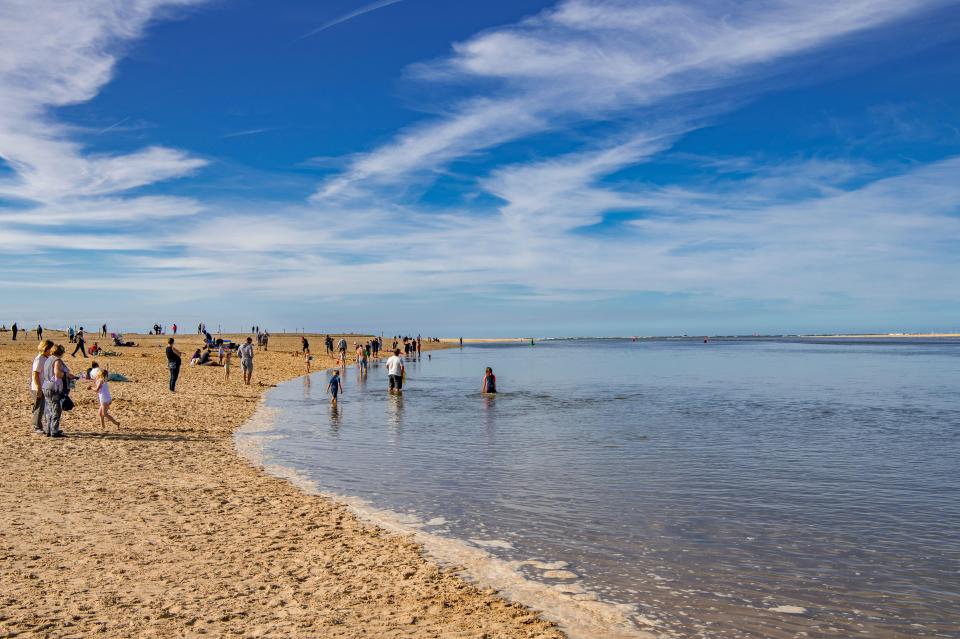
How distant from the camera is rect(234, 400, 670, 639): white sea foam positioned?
20.5ft

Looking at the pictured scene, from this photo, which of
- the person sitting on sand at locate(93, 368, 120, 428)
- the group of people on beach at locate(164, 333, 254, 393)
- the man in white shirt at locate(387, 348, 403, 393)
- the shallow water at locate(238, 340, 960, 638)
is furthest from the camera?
the man in white shirt at locate(387, 348, 403, 393)

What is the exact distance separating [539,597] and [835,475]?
353 inches

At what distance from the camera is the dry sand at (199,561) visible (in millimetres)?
5977

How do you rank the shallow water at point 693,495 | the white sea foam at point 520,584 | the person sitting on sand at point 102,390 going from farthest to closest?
the person sitting on sand at point 102,390 < the shallow water at point 693,495 < the white sea foam at point 520,584

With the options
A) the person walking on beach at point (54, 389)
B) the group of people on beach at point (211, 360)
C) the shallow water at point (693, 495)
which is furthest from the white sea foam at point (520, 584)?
the group of people on beach at point (211, 360)

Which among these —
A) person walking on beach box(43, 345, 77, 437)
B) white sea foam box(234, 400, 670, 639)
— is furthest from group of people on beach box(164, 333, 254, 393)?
white sea foam box(234, 400, 670, 639)

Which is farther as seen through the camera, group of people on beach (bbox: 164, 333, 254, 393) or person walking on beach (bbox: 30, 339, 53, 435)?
group of people on beach (bbox: 164, 333, 254, 393)

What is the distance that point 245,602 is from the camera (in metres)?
6.41

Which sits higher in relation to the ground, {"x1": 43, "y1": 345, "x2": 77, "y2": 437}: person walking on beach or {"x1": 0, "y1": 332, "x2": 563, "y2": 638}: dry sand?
{"x1": 43, "y1": 345, "x2": 77, "y2": 437}: person walking on beach

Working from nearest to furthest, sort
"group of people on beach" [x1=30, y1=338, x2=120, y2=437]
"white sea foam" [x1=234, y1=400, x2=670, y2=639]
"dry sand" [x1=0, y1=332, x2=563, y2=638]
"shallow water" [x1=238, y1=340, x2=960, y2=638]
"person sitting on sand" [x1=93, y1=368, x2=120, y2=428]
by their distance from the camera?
"dry sand" [x1=0, y1=332, x2=563, y2=638]
"white sea foam" [x1=234, y1=400, x2=670, y2=639]
"shallow water" [x1=238, y1=340, x2=960, y2=638]
"group of people on beach" [x1=30, y1=338, x2=120, y2=437]
"person sitting on sand" [x1=93, y1=368, x2=120, y2=428]

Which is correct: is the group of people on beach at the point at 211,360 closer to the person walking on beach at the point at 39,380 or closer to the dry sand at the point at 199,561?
the person walking on beach at the point at 39,380

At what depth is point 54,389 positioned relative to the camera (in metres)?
15.0

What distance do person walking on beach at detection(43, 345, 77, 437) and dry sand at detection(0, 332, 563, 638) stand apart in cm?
103

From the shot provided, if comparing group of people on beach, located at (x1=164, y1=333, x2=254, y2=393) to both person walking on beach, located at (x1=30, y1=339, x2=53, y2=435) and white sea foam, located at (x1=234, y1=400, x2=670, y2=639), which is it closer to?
person walking on beach, located at (x1=30, y1=339, x2=53, y2=435)
